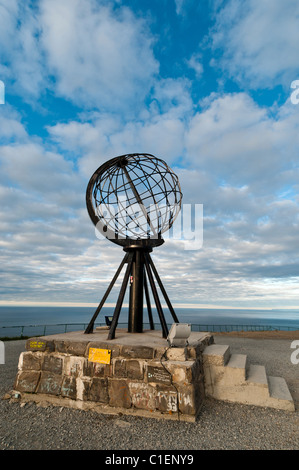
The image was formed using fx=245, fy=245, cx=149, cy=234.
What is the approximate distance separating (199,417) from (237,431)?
2.67 ft

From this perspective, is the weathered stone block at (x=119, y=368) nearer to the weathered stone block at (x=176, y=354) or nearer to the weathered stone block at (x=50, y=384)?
the weathered stone block at (x=176, y=354)

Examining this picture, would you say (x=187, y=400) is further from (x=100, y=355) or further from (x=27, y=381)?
(x=27, y=381)

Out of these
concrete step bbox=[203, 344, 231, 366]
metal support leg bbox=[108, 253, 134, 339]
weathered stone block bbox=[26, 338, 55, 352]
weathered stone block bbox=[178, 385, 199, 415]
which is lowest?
weathered stone block bbox=[178, 385, 199, 415]

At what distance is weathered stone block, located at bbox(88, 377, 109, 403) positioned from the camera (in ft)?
18.6

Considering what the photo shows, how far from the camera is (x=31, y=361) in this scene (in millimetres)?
6477

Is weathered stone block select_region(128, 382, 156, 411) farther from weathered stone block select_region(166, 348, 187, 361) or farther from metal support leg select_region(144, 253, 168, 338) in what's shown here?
metal support leg select_region(144, 253, 168, 338)

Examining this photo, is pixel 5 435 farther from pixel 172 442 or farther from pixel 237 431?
pixel 237 431

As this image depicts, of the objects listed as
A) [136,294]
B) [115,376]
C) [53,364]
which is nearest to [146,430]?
[115,376]

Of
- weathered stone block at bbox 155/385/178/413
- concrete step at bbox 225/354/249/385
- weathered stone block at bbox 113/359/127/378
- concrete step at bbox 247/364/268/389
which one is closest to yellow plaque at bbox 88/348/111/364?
weathered stone block at bbox 113/359/127/378

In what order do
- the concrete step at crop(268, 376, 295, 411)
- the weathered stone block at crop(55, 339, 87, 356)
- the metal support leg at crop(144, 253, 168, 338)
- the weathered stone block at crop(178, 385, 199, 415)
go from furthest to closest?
the metal support leg at crop(144, 253, 168, 338)
the weathered stone block at crop(55, 339, 87, 356)
the concrete step at crop(268, 376, 295, 411)
the weathered stone block at crop(178, 385, 199, 415)

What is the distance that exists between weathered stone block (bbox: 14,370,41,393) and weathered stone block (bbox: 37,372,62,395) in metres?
0.16

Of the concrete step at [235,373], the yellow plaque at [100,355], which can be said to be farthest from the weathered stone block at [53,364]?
the concrete step at [235,373]

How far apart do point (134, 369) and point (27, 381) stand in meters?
2.95
